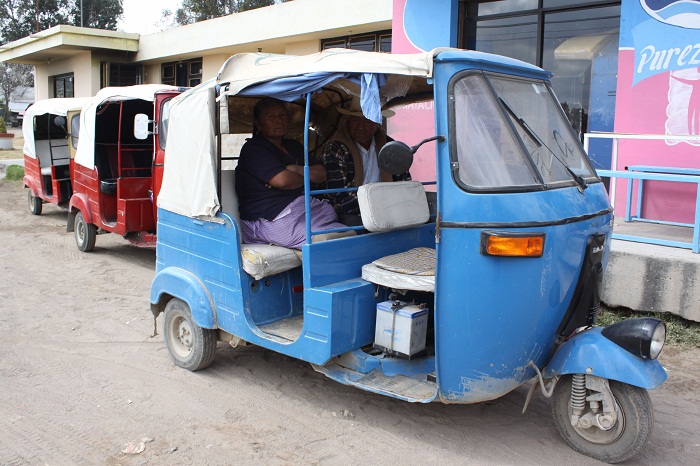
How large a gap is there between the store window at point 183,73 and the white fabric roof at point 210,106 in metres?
14.3

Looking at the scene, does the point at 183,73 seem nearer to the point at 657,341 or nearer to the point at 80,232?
the point at 80,232

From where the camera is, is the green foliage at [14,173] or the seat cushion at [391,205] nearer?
the seat cushion at [391,205]

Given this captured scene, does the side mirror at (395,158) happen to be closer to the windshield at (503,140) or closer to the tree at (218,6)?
the windshield at (503,140)

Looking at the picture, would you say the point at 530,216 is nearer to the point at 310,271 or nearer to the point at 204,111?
the point at 310,271

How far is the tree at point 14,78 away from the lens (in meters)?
48.4

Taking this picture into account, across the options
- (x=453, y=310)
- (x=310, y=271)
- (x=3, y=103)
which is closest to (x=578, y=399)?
(x=453, y=310)

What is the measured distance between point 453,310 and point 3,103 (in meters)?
49.4

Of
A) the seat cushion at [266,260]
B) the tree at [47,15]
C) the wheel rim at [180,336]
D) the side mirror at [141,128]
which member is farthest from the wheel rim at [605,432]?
the tree at [47,15]

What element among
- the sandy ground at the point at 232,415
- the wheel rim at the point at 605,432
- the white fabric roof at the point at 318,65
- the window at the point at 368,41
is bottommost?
the sandy ground at the point at 232,415

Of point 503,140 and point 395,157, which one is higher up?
point 503,140

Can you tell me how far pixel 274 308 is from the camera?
177 inches

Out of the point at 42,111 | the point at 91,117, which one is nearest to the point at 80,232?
the point at 91,117

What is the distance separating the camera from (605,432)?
3.50 meters

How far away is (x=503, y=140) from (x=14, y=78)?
5415 cm
